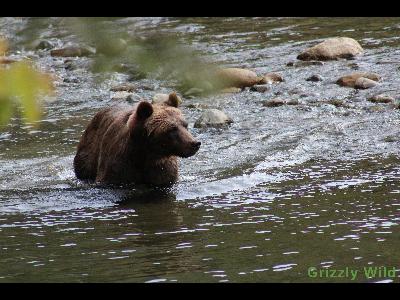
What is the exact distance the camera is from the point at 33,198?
9.03 meters

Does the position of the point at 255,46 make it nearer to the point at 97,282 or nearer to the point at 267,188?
the point at 267,188

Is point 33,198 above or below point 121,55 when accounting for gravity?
below

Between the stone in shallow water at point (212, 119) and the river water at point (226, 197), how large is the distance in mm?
148

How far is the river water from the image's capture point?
5910mm

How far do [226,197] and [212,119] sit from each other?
4.28 metres

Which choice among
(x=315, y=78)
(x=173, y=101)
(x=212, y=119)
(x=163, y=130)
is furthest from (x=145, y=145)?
(x=315, y=78)

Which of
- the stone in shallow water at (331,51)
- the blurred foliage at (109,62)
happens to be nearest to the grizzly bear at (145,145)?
the blurred foliage at (109,62)

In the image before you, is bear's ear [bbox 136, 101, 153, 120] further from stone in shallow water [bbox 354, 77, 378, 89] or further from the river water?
stone in shallow water [bbox 354, 77, 378, 89]

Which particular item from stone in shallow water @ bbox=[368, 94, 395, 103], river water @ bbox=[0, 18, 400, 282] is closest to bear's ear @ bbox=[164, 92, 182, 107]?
river water @ bbox=[0, 18, 400, 282]

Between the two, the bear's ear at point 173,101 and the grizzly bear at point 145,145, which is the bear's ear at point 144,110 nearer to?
the grizzly bear at point 145,145

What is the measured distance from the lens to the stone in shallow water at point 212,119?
1277 cm

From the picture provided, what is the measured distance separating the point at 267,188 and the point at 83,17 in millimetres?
7257
